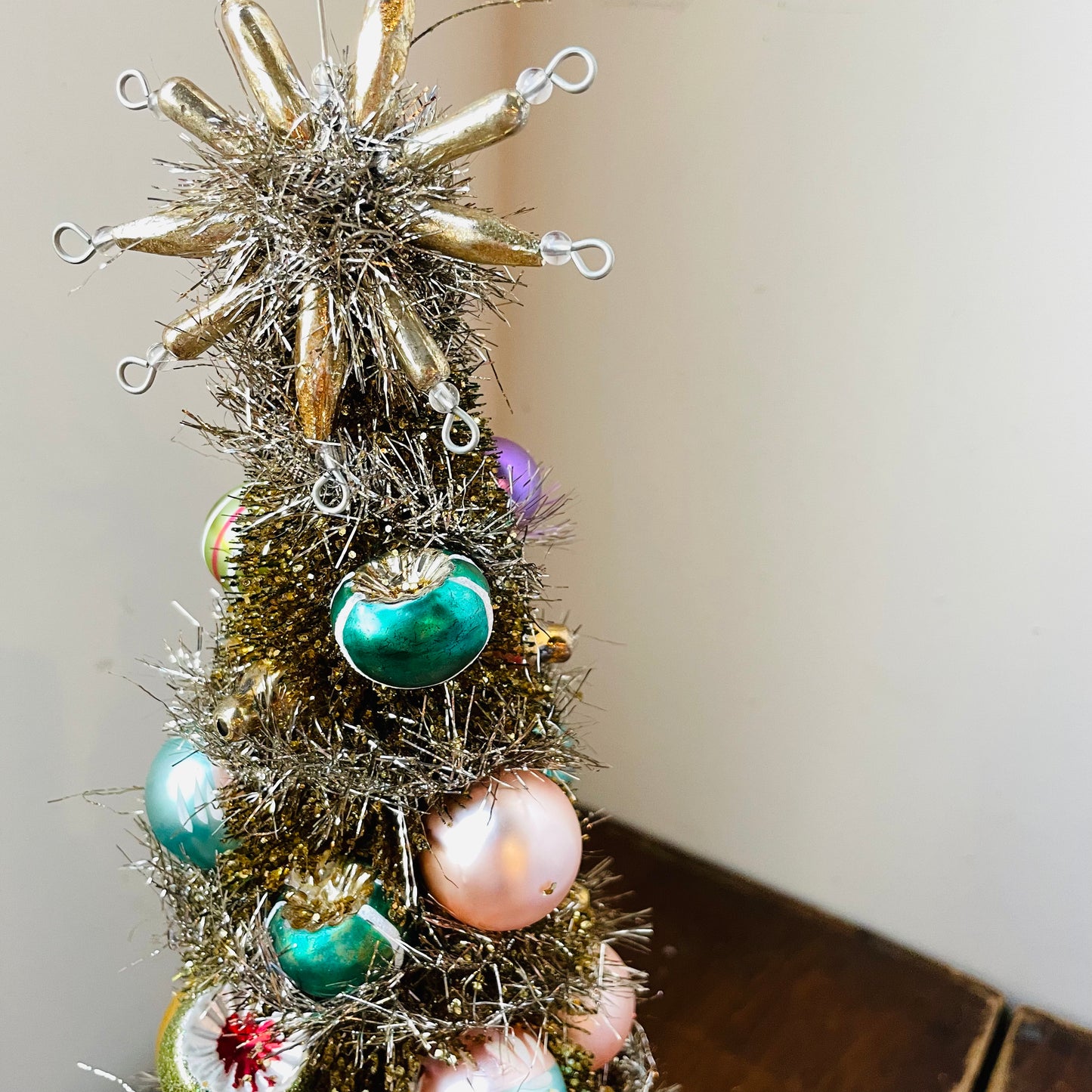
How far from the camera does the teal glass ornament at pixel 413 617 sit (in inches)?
15.2

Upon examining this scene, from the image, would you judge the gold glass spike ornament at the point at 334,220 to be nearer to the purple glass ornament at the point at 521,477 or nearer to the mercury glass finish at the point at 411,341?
the mercury glass finish at the point at 411,341

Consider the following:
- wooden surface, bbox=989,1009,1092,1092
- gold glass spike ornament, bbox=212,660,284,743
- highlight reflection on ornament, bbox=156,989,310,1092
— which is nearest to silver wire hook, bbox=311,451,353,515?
gold glass spike ornament, bbox=212,660,284,743

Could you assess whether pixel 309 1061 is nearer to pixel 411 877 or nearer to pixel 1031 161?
pixel 411 877

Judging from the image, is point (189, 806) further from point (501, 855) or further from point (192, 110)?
point (192, 110)

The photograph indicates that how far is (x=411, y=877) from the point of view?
45cm

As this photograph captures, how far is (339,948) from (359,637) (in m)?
0.18

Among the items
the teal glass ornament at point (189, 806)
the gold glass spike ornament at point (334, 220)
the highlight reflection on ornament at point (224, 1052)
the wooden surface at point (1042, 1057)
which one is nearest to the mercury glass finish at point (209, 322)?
the gold glass spike ornament at point (334, 220)

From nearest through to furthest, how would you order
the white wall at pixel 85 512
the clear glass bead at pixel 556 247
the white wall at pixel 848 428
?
1. the clear glass bead at pixel 556 247
2. the white wall at pixel 85 512
3. the white wall at pixel 848 428

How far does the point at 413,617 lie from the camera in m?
0.38

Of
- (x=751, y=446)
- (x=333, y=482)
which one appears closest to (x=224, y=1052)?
(x=333, y=482)

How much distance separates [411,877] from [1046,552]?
1.93 feet

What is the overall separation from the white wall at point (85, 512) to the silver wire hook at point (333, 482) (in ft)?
1.07

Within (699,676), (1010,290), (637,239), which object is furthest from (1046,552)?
(637,239)

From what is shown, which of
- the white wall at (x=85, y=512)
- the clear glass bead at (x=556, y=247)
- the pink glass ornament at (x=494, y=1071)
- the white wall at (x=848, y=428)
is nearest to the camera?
the clear glass bead at (x=556, y=247)
